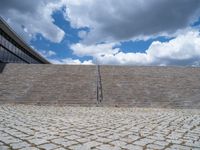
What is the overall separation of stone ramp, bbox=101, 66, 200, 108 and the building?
12.1 m

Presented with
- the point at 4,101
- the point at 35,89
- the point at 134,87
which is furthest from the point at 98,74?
the point at 4,101

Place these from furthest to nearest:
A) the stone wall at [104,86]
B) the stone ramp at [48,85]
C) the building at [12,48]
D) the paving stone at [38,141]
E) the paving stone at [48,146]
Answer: the building at [12,48]
the stone wall at [104,86]
the stone ramp at [48,85]
the paving stone at [38,141]
the paving stone at [48,146]

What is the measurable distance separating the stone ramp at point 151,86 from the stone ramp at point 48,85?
4.77ft

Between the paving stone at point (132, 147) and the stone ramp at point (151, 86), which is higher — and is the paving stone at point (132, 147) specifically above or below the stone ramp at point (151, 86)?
below

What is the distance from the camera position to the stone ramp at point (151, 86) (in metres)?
13.6

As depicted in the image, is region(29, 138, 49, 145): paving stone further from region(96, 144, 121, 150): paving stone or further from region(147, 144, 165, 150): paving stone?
region(147, 144, 165, 150): paving stone

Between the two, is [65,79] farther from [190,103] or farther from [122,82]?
[190,103]

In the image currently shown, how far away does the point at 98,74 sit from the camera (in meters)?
19.5

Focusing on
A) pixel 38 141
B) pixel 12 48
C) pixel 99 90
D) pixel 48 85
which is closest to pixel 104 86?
pixel 99 90

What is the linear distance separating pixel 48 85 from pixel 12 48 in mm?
15022

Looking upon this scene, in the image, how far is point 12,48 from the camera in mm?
28078

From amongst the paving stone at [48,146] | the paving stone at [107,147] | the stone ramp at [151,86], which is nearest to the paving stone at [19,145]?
the paving stone at [48,146]

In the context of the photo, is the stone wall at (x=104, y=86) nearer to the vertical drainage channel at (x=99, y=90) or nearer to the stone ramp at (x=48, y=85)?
the stone ramp at (x=48, y=85)

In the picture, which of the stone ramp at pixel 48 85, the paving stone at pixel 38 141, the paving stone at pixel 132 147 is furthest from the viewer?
the stone ramp at pixel 48 85
